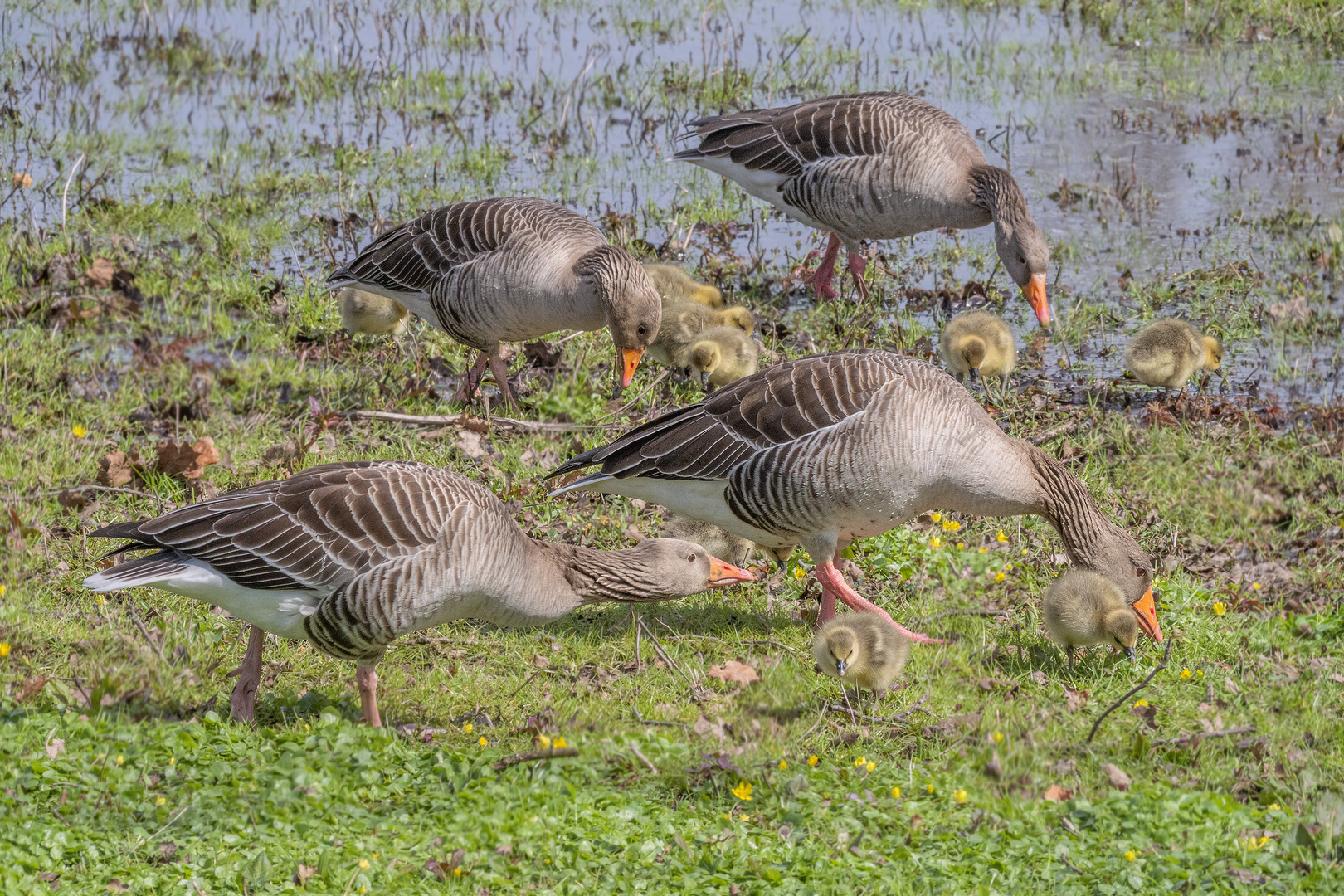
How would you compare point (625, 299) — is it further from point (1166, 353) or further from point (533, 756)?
point (533, 756)

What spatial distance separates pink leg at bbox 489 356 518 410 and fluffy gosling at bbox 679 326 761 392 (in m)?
1.14

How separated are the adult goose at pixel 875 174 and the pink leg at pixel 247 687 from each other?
600 cm

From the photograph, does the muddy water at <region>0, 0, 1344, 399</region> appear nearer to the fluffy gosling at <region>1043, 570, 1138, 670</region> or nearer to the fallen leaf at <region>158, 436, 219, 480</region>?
the fallen leaf at <region>158, 436, 219, 480</region>

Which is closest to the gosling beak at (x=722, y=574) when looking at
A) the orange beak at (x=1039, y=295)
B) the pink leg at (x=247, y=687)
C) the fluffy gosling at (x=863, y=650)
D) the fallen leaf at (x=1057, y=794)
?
the fluffy gosling at (x=863, y=650)

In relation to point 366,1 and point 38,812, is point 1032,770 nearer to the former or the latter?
point 38,812

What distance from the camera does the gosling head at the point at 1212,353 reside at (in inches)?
340

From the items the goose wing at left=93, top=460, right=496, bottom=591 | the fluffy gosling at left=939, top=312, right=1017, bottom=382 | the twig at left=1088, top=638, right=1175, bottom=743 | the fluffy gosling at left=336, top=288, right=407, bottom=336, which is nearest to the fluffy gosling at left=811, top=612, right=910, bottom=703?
the twig at left=1088, top=638, right=1175, bottom=743

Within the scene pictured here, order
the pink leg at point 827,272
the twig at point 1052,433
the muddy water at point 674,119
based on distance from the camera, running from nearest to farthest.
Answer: the twig at point 1052,433 → the pink leg at point 827,272 → the muddy water at point 674,119

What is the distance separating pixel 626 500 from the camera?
753 centimetres

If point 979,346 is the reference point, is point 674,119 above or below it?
above

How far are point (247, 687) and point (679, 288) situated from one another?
5.03 m

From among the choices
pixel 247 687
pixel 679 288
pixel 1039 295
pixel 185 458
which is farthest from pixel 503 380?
pixel 1039 295

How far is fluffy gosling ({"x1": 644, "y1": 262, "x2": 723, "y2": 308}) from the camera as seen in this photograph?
30.9 ft

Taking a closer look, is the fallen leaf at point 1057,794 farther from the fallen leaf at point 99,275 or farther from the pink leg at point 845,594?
the fallen leaf at point 99,275
